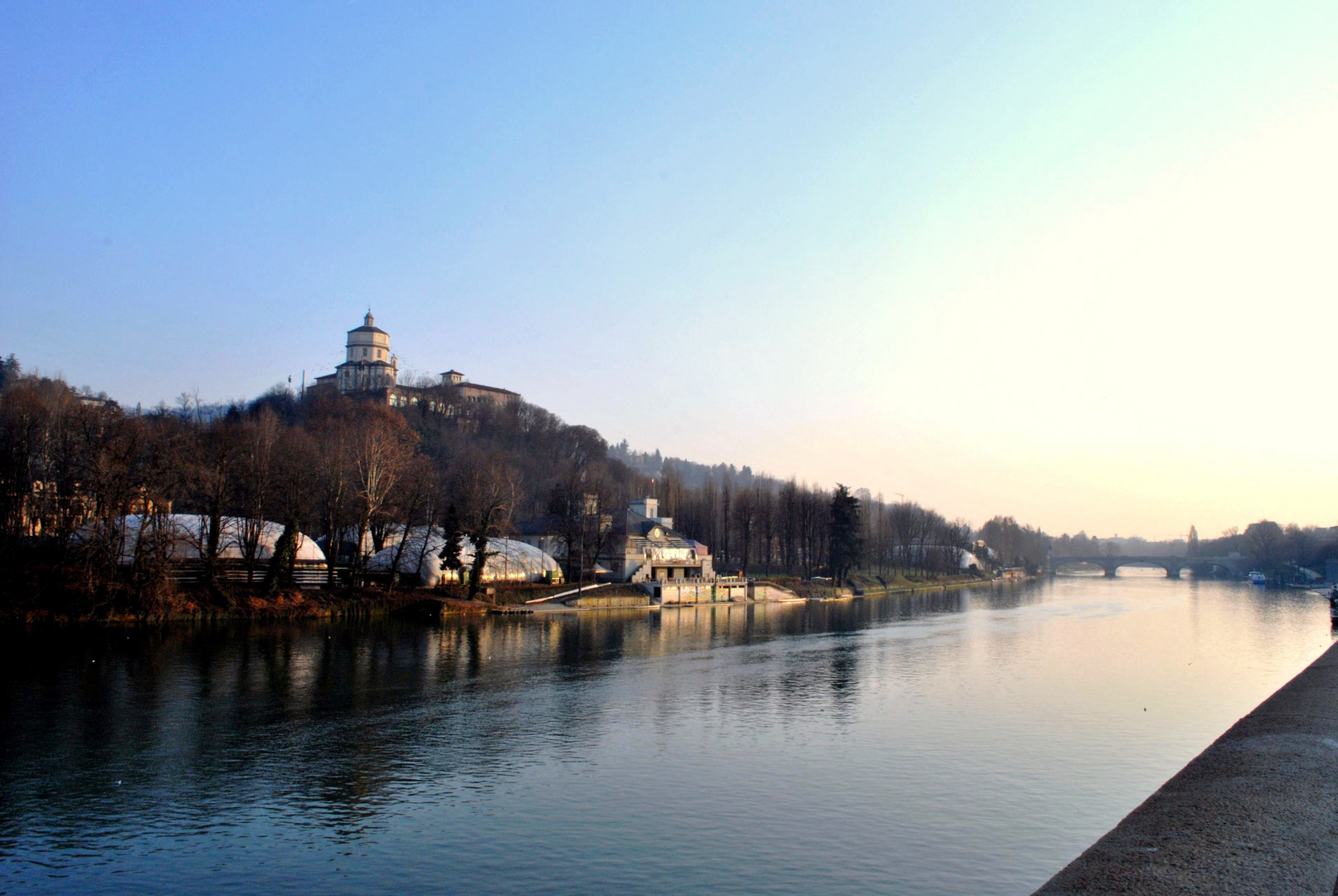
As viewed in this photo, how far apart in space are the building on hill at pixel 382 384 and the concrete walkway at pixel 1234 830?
334ft

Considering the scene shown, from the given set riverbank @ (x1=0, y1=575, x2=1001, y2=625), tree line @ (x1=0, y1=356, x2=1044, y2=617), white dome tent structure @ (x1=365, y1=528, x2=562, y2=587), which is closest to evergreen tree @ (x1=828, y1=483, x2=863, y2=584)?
tree line @ (x1=0, y1=356, x2=1044, y2=617)

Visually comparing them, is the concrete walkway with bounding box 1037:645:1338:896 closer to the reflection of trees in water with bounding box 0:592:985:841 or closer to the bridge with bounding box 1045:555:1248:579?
the reflection of trees in water with bounding box 0:592:985:841

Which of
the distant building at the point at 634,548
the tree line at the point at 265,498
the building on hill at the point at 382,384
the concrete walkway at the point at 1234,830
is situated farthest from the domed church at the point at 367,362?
the concrete walkway at the point at 1234,830

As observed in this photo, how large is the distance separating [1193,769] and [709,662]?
20468 millimetres

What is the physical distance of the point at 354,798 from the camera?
595 inches

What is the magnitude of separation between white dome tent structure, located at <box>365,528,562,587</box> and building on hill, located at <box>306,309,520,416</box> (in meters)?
51.3

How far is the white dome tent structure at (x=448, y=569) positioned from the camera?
5575 cm

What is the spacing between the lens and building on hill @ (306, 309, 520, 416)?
113 meters

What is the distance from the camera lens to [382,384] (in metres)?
121

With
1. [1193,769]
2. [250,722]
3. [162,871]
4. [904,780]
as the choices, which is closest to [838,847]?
[904,780]

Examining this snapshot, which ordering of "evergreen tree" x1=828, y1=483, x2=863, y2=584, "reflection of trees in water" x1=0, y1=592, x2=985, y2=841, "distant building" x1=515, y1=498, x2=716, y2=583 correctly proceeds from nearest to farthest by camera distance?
"reflection of trees in water" x1=0, y1=592, x2=985, y2=841 → "distant building" x1=515, y1=498, x2=716, y2=583 → "evergreen tree" x1=828, y1=483, x2=863, y2=584

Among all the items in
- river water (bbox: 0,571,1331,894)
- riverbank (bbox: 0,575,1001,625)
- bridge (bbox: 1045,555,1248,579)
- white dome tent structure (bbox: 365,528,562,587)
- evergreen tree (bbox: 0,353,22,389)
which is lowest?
bridge (bbox: 1045,555,1248,579)

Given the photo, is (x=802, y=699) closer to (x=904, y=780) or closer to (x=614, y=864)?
(x=904, y=780)

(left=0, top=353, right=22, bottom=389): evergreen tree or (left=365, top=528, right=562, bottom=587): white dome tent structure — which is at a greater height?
(left=0, top=353, right=22, bottom=389): evergreen tree
